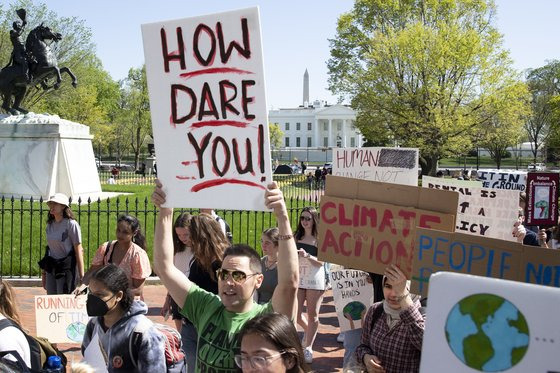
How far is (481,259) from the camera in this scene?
3.27 meters

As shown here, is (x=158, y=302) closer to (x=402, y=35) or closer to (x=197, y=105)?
(x=197, y=105)

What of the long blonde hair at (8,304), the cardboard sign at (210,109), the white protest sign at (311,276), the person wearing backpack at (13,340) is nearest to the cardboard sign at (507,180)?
the white protest sign at (311,276)

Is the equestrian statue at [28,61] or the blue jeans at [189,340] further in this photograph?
the equestrian statue at [28,61]

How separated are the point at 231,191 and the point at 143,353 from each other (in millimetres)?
952

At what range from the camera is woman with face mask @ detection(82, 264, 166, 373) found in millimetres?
3445

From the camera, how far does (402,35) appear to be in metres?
33.1

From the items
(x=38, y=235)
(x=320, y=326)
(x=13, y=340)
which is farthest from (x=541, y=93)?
(x=13, y=340)

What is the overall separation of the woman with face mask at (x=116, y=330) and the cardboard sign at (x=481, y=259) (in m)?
1.37

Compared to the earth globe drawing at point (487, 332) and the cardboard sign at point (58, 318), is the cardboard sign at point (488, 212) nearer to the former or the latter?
the cardboard sign at point (58, 318)

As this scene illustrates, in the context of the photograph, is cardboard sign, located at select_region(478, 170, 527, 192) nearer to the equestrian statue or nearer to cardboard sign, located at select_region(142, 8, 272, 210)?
cardboard sign, located at select_region(142, 8, 272, 210)

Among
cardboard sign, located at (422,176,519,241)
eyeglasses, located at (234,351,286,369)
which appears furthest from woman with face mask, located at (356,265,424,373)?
cardboard sign, located at (422,176,519,241)

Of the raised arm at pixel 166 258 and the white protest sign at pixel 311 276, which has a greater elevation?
the raised arm at pixel 166 258

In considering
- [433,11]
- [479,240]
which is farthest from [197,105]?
[433,11]

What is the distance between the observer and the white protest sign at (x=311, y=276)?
718 cm
